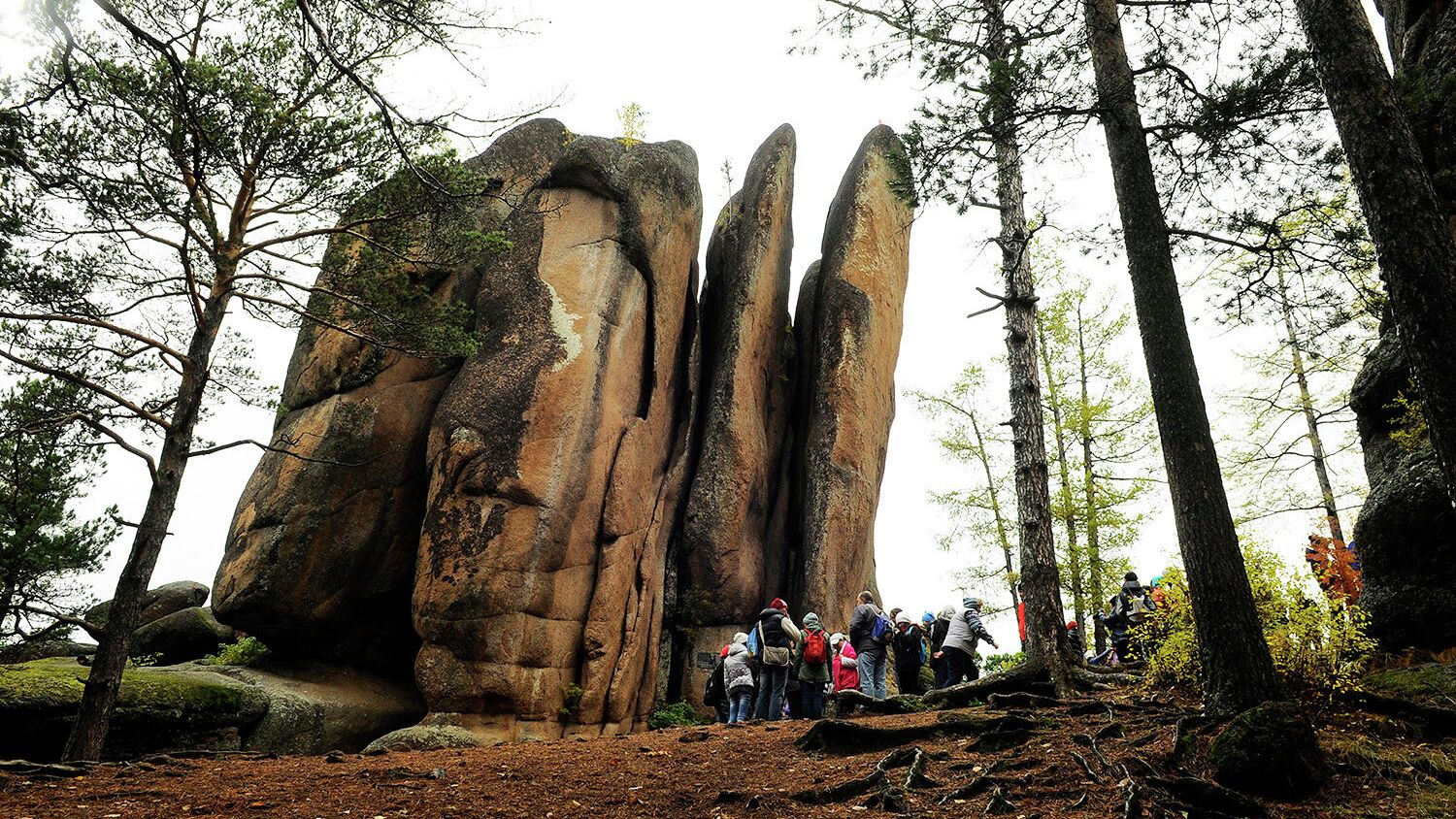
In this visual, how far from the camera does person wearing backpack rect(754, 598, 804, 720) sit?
476 inches

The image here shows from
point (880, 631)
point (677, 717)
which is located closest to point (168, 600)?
point (677, 717)

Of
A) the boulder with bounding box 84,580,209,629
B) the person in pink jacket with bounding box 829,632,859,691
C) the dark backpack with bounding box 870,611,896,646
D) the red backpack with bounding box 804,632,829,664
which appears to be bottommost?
the person in pink jacket with bounding box 829,632,859,691

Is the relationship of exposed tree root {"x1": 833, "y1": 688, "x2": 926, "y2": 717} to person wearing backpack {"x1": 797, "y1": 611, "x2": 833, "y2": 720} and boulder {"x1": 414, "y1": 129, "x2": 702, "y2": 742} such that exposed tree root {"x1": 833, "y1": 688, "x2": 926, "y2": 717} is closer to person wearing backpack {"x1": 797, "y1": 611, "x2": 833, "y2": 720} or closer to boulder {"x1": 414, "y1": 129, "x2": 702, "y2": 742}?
person wearing backpack {"x1": 797, "y1": 611, "x2": 833, "y2": 720}

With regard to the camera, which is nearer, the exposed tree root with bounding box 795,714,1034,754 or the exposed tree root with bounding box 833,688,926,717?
the exposed tree root with bounding box 795,714,1034,754

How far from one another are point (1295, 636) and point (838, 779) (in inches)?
158

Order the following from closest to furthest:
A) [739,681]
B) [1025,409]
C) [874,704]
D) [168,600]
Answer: [874,704] → [1025,409] → [739,681] → [168,600]

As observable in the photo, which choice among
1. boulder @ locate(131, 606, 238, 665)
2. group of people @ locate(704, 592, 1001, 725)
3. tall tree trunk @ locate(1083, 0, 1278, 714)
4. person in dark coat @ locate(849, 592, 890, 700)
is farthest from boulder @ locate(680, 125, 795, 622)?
tall tree trunk @ locate(1083, 0, 1278, 714)

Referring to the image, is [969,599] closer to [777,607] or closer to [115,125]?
[777,607]

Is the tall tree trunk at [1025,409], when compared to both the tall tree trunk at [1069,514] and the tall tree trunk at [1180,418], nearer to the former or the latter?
the tall tree trunk at [1180,418]

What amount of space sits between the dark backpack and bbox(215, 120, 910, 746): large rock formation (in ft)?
16.6

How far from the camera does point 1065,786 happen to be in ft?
18.3

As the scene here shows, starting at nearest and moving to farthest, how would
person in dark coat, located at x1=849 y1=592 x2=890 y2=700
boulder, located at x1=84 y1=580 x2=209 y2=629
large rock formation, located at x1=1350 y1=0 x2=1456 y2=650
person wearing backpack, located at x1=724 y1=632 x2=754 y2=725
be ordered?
large rock formation, located at x1=1350 y1=0 x2=1456 y2=650, person in dark coat, located at x1=849 y1=592 x2=890 y2=700, person wearing backpack, located at x1=724 y1=632 x2=754 y2=725, boulder, located at x1=84 y1=580 x2=209 y2=629

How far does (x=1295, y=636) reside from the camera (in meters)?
6.47

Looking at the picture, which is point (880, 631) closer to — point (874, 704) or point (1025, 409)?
point (874, 704)
